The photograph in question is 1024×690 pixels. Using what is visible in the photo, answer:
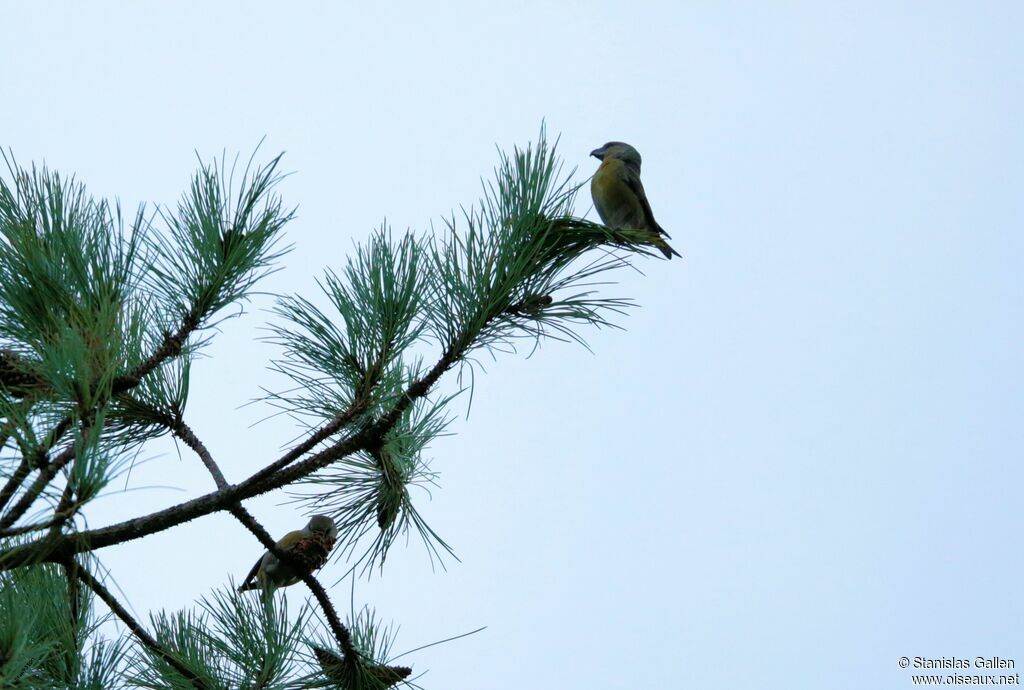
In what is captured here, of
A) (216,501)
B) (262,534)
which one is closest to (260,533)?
(262,534)

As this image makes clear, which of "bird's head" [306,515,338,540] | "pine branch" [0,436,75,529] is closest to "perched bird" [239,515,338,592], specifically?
"bird's head" [306,515,338,540]

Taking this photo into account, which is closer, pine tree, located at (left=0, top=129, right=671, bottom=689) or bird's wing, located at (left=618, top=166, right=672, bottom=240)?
pine tree, located at (left=0, top=129, right=671, bottom=689)

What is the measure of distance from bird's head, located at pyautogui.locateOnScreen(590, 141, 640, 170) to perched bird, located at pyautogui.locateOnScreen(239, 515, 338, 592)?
2.21m

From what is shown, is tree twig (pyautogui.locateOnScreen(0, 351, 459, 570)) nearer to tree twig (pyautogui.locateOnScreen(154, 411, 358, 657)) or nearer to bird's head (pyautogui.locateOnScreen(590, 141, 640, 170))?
tree twig (pyautogui.locateOnScreen(154, 411, 358, 657))

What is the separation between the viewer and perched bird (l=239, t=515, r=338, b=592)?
212 centimetres

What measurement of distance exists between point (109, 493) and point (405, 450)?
3.11 ft

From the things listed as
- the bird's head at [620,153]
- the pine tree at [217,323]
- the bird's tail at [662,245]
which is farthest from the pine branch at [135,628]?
the bird's head at [620,153]

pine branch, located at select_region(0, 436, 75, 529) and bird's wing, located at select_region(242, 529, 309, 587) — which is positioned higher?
bird's wing, located at select_region(242, 529, 309, 587)

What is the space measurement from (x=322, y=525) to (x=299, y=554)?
0.29 meters

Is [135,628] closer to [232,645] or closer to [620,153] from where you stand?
[232,645]

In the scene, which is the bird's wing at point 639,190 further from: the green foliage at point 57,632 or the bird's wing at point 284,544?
the green foliage at point 57,632

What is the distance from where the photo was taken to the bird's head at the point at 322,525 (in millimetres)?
2385

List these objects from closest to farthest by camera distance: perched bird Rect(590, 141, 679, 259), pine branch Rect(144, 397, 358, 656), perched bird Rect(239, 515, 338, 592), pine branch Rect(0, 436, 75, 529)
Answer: pine branch Rect(0, 436, 75, 529)
pine branch Rect(144, 397, 358, 656)
perched bird Rect(239, 515, 338, 592)
perched bird Rect(590, 141, 679, 259)

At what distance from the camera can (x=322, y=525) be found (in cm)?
240
